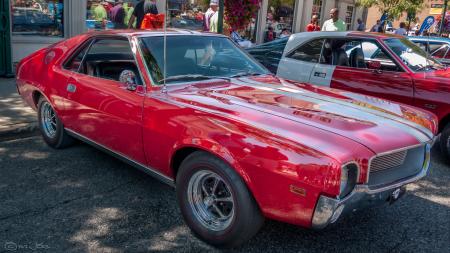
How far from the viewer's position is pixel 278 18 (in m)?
17.2

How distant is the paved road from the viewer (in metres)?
3.14

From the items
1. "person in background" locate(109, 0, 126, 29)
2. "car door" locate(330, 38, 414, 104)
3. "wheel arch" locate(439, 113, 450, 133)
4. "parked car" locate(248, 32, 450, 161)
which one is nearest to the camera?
"wheel arch" locate(439, 113, 450, 133)

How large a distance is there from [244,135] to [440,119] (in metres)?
3.41

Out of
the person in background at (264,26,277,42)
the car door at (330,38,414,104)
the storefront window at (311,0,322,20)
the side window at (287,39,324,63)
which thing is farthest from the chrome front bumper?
the storefront window at (311,0,322,20)

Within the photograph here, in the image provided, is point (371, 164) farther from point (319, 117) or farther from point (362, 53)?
point (362, 53)

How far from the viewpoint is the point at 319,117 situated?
298cm

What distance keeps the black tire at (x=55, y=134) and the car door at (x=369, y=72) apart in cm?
361

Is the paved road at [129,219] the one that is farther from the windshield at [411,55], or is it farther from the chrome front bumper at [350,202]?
the windshield at [411,55]

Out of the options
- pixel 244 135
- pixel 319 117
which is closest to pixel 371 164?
pixel 319 117

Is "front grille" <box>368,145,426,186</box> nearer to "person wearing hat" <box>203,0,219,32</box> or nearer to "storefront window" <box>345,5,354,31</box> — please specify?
"person wearing hat" <box>203,0,219,32</box>

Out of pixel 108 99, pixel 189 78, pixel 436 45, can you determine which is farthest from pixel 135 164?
pixel 436 45

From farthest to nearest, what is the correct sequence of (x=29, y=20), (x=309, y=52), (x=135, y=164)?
(x=29, y=20)
(x=309, y=52)
(x=135, y=164)

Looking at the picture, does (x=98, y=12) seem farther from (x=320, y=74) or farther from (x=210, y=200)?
(x=210, y=200)

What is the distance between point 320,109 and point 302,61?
11.2ft
